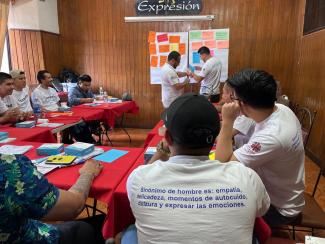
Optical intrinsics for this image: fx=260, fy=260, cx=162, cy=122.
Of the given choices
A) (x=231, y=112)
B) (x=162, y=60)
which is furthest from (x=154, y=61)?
(x=231, y=112)

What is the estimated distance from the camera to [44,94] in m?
3.85

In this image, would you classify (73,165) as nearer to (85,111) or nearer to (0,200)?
(0,200)

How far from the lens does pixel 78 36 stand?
5559 mm

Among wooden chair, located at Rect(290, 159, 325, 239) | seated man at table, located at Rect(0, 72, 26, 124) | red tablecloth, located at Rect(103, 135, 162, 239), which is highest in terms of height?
seated man at table, located at Rect(0, 72, 26, 124)

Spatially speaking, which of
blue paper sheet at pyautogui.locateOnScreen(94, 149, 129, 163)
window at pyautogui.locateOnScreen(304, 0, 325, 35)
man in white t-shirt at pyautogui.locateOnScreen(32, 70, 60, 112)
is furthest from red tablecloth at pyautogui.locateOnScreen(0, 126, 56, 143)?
window at pyautogui.locateOnScreen(304, 0, 325, 35)

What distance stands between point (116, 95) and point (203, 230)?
509 centimetres

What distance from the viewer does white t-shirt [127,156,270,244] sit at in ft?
2.43

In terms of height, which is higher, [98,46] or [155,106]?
[98,46]

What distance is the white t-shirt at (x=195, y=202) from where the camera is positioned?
0.74 meters

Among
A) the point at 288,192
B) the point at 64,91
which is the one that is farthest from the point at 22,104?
the point at 288,192

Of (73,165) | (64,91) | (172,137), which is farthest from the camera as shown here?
(64,91)

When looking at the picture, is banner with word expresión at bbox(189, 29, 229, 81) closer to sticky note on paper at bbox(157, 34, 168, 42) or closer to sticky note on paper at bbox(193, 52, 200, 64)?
sticky note on paper at bbox(193, 52, 200, 64)

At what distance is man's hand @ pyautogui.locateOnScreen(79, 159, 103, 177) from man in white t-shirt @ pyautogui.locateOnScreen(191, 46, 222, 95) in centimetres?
334

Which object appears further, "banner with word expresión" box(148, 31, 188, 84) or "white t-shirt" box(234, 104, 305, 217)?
"banner with word expresión" box(148, 31, 188, 84)
